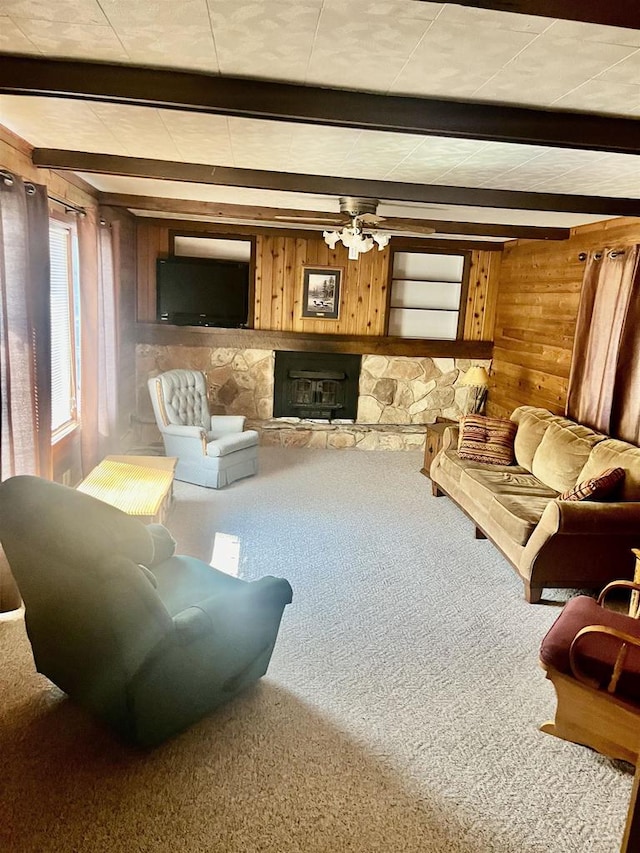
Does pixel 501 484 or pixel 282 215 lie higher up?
pixel 282 215

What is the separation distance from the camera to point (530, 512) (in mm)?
3793

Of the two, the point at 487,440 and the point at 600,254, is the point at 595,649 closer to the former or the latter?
the point at 487,440

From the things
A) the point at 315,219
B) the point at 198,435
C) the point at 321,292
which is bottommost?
the point at 198,435

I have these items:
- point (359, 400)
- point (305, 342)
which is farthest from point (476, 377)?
point (305, 342)

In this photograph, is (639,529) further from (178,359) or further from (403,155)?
(178,359)

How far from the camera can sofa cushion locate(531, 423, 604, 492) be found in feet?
13.9

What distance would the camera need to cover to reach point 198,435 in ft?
17.4

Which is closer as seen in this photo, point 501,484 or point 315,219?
point 501,484

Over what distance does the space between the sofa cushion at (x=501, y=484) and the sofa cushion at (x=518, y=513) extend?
73 mm

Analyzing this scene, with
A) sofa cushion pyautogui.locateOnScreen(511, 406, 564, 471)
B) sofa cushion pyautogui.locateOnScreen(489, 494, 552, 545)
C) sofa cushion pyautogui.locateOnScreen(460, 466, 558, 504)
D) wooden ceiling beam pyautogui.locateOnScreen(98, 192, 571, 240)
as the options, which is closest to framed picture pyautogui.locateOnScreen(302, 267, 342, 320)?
wooden ceiling beam pyautogui.locateOnScreen(98, 192, 571, 240)

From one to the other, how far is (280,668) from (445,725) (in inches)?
30.3

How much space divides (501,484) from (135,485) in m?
2.60

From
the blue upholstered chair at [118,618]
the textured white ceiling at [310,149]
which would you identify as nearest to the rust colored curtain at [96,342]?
the textured white ceiling at [310,149]

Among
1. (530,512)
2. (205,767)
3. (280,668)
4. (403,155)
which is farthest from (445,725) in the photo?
(403,155)
